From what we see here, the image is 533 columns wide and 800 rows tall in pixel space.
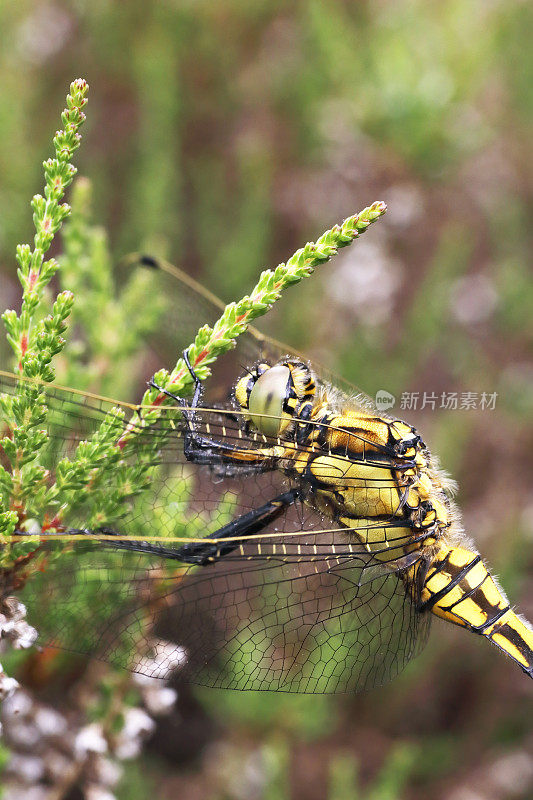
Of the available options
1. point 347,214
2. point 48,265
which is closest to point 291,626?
point 48,265

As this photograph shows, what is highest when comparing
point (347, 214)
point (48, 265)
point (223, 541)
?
point (347, 214)

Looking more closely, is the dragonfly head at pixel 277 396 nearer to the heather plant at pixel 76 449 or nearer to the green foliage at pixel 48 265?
the heather plant at pixel 76 449

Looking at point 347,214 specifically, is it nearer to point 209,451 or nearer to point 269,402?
point 269,402

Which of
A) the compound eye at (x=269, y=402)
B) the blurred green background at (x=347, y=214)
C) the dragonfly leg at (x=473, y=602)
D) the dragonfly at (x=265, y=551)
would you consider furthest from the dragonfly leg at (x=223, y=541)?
the blurred green background at (x=347, y=214)

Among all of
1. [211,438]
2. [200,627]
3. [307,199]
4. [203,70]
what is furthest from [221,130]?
[200,627]

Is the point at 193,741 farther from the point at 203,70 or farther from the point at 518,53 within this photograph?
the point at 518,53
